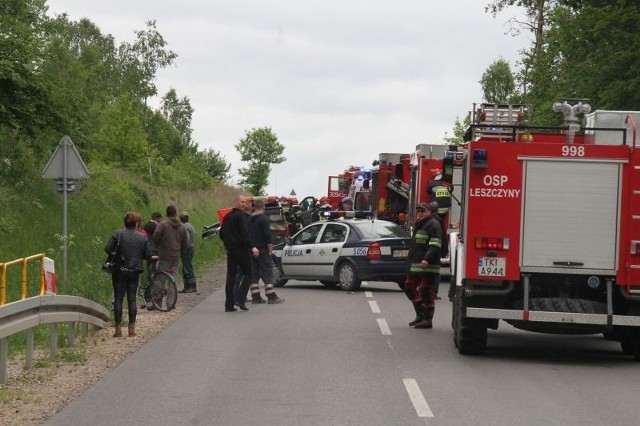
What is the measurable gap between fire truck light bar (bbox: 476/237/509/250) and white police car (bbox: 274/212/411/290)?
1099cm

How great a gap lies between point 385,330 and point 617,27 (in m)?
22.3

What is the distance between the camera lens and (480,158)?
1392cm

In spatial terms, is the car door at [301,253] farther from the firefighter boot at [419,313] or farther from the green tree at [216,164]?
the green tree at [216,164]

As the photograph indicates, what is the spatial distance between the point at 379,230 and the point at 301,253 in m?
2.01

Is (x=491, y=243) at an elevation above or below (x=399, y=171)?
below

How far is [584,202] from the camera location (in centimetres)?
1409

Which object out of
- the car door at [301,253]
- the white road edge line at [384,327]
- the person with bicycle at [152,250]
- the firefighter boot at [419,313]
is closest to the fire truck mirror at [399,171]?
the car door at [301,253]

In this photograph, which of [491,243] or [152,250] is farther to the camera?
[152,250]

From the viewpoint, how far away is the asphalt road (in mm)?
10203

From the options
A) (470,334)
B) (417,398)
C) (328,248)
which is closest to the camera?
(417,398)

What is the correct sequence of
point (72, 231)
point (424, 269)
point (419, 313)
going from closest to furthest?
point (424, 269), point (419, 313), point (72, 231)

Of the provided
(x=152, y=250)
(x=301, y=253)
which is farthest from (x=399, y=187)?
(x=152, y=250)

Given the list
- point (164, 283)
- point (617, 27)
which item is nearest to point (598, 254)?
point (164, 283)

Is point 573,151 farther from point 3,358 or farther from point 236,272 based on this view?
point 236,272
